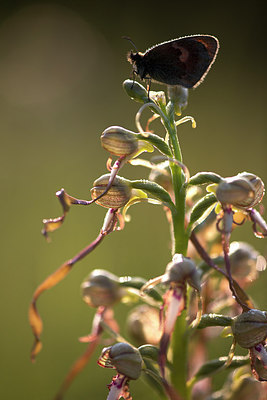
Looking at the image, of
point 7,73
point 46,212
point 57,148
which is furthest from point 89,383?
point 7,73

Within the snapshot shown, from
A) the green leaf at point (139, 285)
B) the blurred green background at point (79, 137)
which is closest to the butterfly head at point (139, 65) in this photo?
the green leaf at point (139, 285)

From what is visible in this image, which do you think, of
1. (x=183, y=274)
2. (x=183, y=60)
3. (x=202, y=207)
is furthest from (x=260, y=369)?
(x=183, y=60)

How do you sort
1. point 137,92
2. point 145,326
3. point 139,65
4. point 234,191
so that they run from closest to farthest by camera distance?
point 234,191 → point 137,92 → point 139,65 → point 145,326

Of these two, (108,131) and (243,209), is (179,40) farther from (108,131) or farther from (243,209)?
(243,209)

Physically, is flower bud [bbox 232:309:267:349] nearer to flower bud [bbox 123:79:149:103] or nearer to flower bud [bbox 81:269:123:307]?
flower bud [bbox 81:269:123:307]

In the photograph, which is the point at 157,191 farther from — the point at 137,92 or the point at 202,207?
the point at 137,92

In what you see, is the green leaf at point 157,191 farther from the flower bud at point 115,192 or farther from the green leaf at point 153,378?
the green leaf at point 153,378
